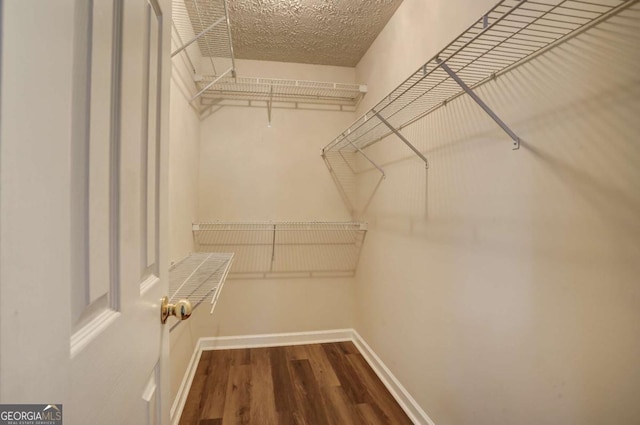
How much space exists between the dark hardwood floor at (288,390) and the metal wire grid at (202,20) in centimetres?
224

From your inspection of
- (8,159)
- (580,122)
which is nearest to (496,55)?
(580,122)

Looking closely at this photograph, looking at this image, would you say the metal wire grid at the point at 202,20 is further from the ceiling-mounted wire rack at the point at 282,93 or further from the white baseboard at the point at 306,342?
the white baseboard at the point at 306,342

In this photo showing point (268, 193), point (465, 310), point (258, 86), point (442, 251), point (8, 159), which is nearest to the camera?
point (8, 159)

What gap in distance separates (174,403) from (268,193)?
1624mm

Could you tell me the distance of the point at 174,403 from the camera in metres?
1.60

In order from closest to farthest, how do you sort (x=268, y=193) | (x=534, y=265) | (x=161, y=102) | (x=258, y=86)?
(x=161, y=102), (x=534, y=265), (x=258, y=86), (x=268, y=193)

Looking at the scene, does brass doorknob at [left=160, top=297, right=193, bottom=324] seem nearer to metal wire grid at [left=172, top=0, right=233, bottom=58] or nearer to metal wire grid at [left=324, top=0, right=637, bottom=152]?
metal wire grid at [left=324, top=0, right=637, bottom=152]

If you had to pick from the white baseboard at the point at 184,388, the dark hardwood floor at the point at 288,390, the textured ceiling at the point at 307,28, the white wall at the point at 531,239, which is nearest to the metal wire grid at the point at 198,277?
the white baseboard at the point at 184,388

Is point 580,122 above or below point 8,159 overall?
above

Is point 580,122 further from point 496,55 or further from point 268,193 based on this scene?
point 268,193

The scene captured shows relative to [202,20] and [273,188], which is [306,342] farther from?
[202,20]

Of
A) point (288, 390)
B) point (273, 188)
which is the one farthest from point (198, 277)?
point (273, 188)

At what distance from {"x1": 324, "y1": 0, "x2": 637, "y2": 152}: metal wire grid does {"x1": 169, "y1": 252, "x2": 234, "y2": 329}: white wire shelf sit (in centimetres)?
118

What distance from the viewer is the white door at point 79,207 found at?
276 millimetres
